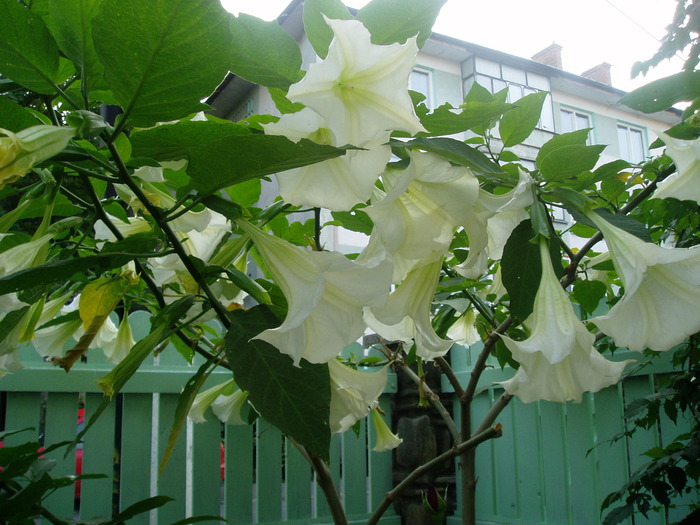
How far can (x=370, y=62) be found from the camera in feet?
1.45

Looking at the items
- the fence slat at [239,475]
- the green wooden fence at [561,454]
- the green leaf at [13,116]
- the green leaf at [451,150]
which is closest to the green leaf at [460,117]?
the green leaf at [451,150]

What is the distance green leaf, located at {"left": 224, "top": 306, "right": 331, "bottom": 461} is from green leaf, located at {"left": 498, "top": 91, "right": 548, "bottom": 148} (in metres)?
0.48

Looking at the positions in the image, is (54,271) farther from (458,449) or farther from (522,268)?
(458,449)

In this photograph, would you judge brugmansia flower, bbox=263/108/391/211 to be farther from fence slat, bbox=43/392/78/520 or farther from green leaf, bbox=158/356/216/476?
fence slat, bbox=43/392/78/520

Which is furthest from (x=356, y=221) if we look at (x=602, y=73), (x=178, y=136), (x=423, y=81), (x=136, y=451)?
(x=602, y=73)

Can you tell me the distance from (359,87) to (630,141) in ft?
54.5

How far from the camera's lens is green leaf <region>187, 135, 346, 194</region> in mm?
453

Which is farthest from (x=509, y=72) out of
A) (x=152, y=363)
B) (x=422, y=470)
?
(x=422, y=470)

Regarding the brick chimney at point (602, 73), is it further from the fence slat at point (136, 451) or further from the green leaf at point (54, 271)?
the green leaf at point (54, 271)

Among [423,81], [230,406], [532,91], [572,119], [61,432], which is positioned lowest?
[61,432]

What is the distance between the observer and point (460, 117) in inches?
23.5

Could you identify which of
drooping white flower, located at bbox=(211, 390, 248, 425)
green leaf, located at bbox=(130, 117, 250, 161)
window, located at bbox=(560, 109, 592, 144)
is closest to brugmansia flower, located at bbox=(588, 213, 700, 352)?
green leaf, located at bbox=(130, 117, 250, 161)

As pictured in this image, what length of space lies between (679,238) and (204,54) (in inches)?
58.0

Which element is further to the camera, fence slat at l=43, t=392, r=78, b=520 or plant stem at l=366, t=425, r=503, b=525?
fence slat at l=43, t=392, r=78, b=520
